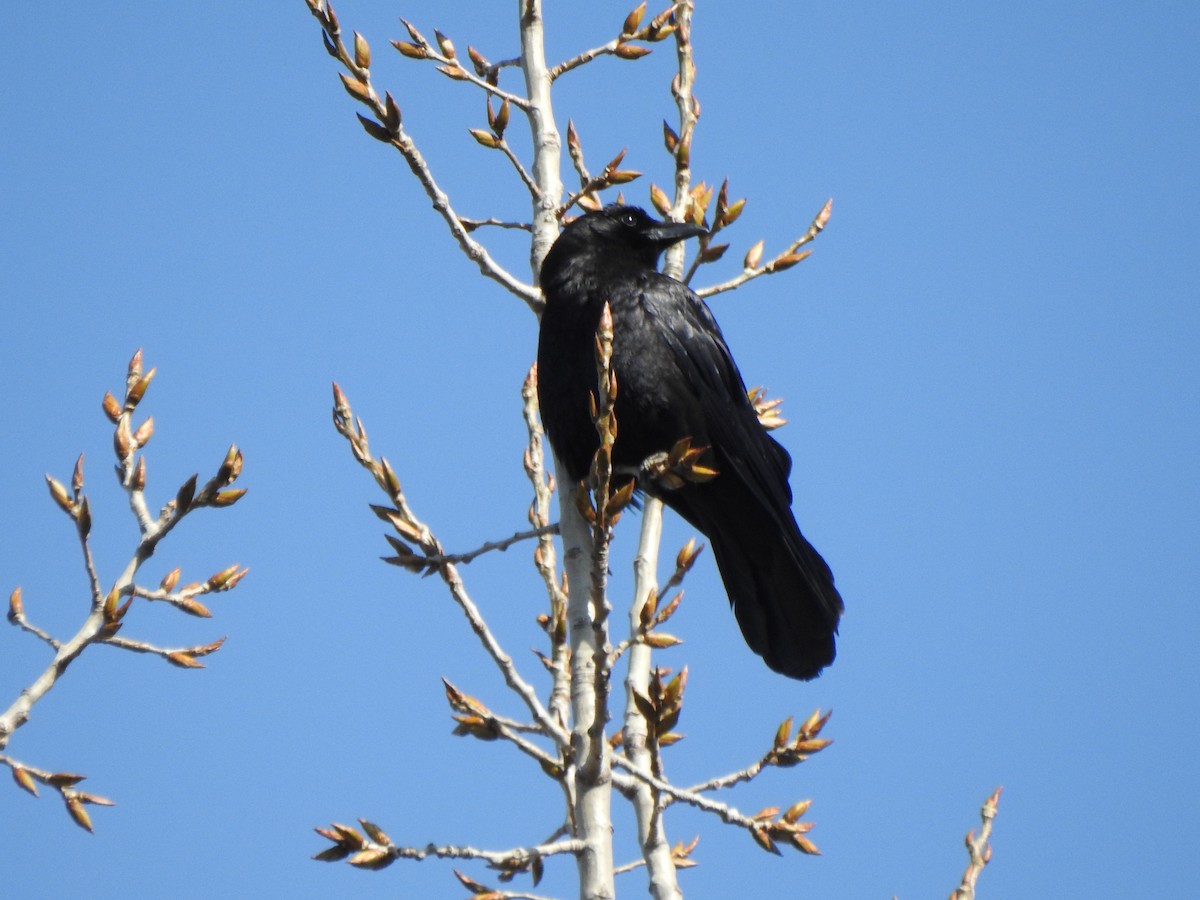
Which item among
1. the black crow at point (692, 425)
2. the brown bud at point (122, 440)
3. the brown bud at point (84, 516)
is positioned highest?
the black crow at point (692, 425)

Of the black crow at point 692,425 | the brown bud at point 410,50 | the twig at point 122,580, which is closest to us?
the twig at point 122,580

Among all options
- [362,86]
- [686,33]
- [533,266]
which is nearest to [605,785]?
[533,266]

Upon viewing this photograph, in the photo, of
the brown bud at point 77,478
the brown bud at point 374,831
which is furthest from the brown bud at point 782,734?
the brown bud at point 77,478

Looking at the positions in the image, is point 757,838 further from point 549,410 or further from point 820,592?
point 549,410

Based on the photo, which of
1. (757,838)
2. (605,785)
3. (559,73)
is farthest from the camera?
(559,73)

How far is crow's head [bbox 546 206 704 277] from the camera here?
4801mm

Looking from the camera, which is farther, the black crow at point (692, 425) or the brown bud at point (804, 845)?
the black crow at point (692, 425)

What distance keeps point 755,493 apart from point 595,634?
1.96 m

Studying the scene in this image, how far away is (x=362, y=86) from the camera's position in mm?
3607

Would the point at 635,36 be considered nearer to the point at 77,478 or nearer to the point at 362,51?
the point at 362,51

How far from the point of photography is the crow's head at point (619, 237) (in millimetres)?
4801

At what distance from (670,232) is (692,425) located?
2.53 feet

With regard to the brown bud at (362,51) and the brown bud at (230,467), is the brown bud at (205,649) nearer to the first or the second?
the brown bud at (230,467)

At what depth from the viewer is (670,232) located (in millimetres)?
4828
